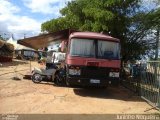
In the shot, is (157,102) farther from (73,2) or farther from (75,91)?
(73,2)

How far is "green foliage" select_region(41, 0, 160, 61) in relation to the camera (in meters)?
22.7

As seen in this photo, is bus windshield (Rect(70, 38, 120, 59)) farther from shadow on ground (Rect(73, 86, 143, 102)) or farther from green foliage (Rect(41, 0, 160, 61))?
green foliage (Rect(41, 0, 160, 61))

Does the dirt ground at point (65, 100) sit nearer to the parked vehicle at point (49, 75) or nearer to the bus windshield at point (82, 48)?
the parked vehicle at point (49, 75)

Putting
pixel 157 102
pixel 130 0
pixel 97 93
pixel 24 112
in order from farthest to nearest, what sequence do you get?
pixel 130 0
pixel 97 93
pixel 157 102
pixel 24 112

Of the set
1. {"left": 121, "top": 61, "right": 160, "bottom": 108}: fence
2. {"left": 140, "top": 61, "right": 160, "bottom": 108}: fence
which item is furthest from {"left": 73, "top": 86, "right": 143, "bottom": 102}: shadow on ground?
{"left": 140, "top": 61, "right": 160, "bottom": 108}: fence

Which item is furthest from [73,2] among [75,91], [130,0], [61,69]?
[75,91]

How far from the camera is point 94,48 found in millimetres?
15906

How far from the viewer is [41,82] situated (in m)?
19.5

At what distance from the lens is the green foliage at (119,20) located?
74.4 ft

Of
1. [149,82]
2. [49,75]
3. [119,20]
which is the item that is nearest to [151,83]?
[149,82]

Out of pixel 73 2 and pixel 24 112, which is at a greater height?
pixel 73 2

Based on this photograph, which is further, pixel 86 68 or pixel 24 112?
pixel 86 68

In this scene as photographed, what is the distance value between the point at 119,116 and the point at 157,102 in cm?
220

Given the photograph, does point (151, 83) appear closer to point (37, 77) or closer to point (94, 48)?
point (94, 48)
